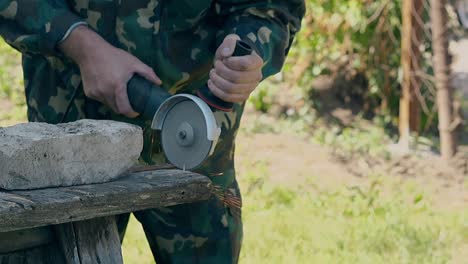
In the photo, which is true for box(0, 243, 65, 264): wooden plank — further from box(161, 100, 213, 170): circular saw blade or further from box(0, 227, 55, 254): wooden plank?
box(161, 100, 213, 170): circular saw blade

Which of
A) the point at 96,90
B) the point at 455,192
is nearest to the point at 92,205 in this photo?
the point at 96,90

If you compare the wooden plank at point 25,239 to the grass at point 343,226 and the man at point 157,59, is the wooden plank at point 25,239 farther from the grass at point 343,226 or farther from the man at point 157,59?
the grass at point 343,226

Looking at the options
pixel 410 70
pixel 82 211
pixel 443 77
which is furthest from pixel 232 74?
pixel 410 70

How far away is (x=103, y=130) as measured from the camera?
2.39 m

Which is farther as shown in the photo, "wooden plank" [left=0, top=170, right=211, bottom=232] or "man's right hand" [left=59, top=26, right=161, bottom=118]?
"man's right hand" [left=59, top=26, right=161, bottom=118]

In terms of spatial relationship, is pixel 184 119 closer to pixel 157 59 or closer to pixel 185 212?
pixel 157 59

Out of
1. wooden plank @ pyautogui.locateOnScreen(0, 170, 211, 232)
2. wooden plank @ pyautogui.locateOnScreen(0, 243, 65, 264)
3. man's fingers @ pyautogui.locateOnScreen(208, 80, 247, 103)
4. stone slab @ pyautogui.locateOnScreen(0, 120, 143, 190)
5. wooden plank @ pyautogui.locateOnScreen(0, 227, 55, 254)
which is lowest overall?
wooden plank @ pyautogui.locateOnScreen(0, 243, 65, 264)

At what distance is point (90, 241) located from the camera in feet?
7.93

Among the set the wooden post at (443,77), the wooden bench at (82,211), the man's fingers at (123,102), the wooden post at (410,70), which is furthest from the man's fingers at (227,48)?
the wooden post at (410,70)

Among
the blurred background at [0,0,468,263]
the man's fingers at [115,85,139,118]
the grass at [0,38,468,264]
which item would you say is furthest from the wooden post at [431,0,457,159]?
the man's fingers at [115,85,139,118]

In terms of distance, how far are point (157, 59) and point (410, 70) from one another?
401 centimetres

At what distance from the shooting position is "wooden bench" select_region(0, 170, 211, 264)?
6.90 ft

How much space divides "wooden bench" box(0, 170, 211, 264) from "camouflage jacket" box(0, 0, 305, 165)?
0.59 meters

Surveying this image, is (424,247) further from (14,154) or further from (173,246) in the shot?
(14,154)
